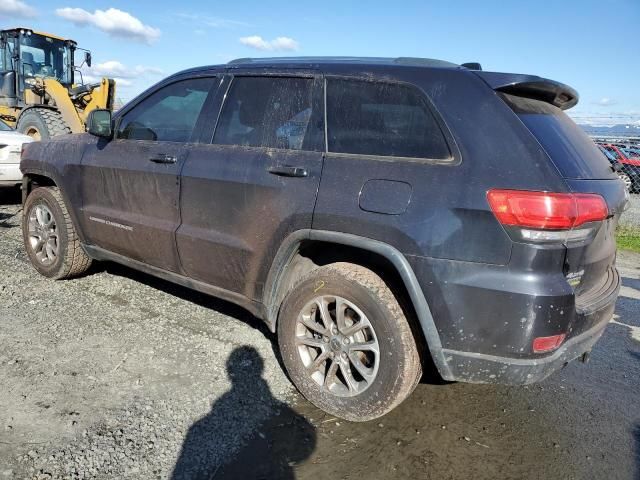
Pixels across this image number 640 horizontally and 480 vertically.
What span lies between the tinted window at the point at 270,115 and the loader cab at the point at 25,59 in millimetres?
9677

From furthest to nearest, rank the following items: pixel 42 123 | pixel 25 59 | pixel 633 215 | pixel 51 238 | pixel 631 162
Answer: pixel 631 162 < pixel 633 215 < pixel 25 59 < pixel 42 123 < pixel 51 238

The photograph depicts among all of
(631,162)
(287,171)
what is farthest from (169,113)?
(631,162)

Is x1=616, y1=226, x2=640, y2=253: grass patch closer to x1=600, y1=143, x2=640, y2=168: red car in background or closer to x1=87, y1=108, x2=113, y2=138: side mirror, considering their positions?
x1=87, y1=108, x2=113, y2=138: side mirror

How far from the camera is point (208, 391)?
3100mm

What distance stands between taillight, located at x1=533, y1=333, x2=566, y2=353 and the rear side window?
3.12 ft

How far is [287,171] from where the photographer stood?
117 inches

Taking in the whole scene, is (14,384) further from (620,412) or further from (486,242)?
(620,412)

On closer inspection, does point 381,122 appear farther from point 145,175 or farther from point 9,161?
point 9,161

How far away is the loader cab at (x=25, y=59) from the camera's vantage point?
1116 centimetres

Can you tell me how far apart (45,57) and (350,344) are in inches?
468

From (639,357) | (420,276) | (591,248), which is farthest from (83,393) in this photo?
(639,357)

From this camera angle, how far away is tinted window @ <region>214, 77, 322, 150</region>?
121 inches

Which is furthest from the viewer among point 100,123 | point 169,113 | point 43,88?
point 43,88

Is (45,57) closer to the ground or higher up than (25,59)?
higher up
